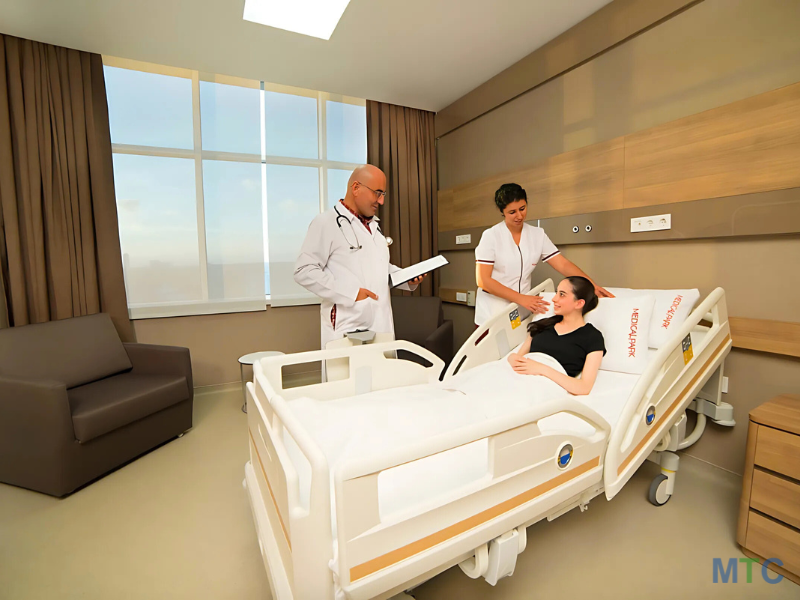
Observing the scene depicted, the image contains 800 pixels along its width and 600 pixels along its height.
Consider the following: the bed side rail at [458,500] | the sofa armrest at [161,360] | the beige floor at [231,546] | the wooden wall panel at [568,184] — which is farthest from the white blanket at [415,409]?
the sofa armrest at [161,360]

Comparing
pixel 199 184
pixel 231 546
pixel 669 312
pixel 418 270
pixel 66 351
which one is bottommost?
pixel 231 546

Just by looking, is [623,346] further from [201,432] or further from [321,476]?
[201,432]

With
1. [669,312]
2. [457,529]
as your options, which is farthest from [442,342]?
[457,529]

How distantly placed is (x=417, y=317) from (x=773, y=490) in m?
2.58

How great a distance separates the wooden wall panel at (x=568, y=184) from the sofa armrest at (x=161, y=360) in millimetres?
2633

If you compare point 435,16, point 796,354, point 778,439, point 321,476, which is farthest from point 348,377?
point 435,16

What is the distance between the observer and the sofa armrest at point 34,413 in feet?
6.63

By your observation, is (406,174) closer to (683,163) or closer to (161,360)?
(683,163)

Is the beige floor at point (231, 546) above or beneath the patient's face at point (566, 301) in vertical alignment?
beneath

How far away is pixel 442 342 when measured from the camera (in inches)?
131

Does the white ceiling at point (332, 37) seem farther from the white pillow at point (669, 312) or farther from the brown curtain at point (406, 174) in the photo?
the white pillow at point (669, 312)

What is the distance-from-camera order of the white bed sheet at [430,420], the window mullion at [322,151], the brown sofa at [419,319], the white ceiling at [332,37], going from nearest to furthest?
1. the white bed sheet at [430,420]
2. the white ceiling at [332,37]
3. the brown sofa at [419,319]
4. the window mullion at [322,151]

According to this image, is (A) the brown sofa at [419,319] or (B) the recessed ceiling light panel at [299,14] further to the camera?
(A) the brown sofa at [419,319]

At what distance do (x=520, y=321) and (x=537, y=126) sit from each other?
163cm
